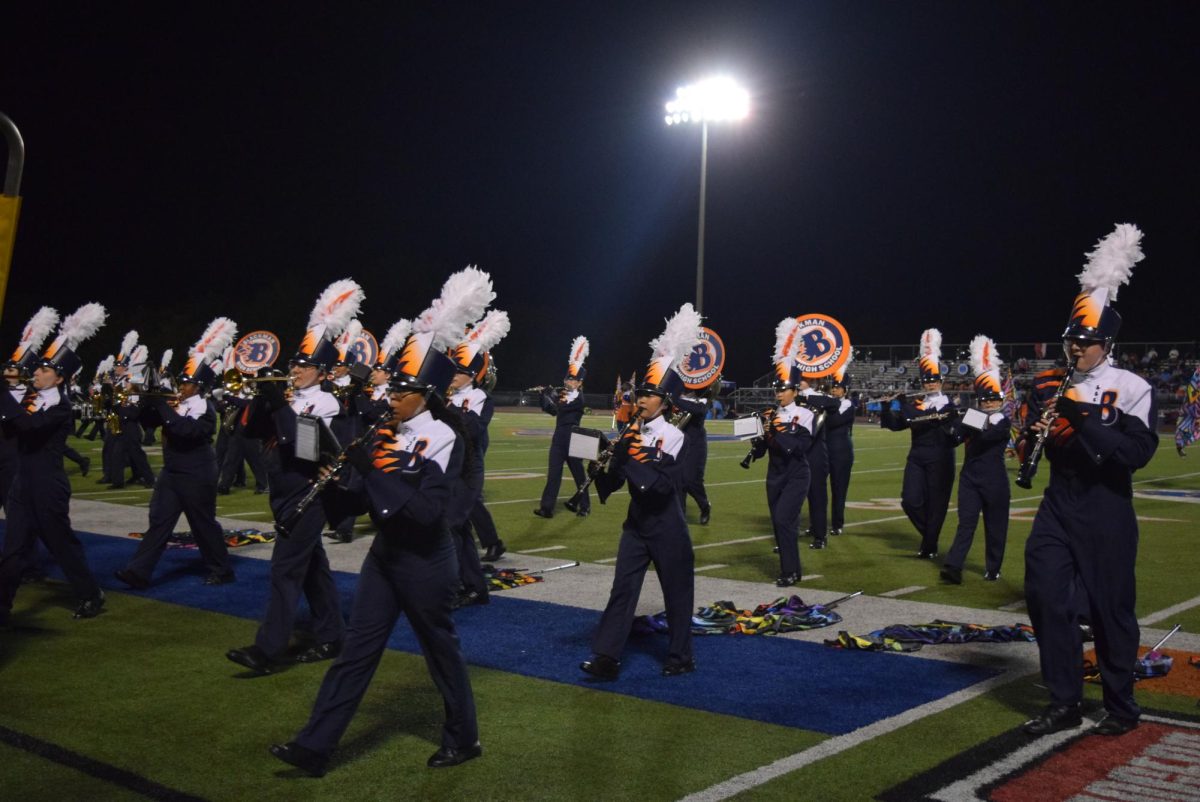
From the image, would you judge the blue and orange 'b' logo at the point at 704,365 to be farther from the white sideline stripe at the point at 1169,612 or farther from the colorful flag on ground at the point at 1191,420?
the colorful flag on ground at the point at 1191,420

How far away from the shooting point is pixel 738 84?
30.7m

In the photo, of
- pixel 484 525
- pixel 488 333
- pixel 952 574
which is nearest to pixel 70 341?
pixel 488 333

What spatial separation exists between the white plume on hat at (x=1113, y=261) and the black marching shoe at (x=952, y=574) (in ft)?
14.0

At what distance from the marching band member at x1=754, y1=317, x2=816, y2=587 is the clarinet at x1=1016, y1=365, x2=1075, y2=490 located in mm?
3836

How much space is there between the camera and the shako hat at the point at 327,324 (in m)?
7.36

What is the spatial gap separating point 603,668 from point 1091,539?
2778mm

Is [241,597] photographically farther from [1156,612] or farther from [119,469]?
[119,469]

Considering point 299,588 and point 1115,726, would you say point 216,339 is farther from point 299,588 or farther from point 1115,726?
point 1115,726

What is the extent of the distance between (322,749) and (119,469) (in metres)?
14.3

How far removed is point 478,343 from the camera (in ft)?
36.4

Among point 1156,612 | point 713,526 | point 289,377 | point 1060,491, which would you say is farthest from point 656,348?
point 713,526

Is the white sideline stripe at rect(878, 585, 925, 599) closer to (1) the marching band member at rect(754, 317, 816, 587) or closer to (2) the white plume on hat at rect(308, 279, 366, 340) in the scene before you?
(1) the marching band member at rect(754, 317, 816, 587)

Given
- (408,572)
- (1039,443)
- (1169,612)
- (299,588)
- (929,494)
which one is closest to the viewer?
(408,572)

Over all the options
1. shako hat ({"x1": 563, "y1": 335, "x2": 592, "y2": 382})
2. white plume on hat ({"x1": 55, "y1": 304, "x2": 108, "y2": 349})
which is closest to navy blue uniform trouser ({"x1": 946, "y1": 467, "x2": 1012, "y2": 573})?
shako hat ({"x1": 563, "y1": 335, "x2": 592, "y2": 382})
